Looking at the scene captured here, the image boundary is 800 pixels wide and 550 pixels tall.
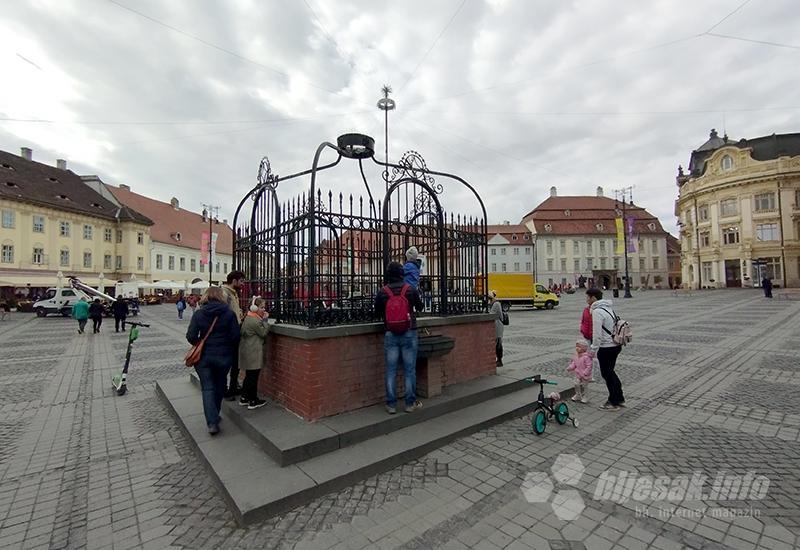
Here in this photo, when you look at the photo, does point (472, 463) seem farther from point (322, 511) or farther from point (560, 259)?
point (560, 259)

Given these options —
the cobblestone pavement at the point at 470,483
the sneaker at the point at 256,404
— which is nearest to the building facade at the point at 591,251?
the cobblestone pavement at the point at 470,483

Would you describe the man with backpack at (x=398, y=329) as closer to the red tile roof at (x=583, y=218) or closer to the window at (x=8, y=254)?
the window at (x=8, y=254)

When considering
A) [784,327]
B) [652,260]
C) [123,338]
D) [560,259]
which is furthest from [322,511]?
[652,260]

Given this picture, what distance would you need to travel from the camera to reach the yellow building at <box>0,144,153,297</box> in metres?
34.7

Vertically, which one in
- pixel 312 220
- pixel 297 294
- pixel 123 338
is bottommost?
pixel 123 338

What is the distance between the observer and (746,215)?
4503 centimetres

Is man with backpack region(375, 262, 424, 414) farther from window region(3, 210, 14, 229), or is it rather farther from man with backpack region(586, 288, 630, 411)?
window region(3, 210, 14, 229)

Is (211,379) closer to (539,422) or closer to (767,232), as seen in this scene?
(539,422)

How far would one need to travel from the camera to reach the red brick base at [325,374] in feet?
14.1

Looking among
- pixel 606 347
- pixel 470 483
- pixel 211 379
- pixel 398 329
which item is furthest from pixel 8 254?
pixel 606 347

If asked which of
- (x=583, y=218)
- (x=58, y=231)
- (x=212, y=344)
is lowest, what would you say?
(x=212, y=344)

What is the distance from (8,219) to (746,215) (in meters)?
78.5

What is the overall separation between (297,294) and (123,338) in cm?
1454

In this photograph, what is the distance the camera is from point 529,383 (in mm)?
6395
